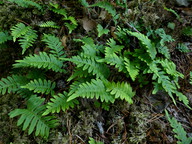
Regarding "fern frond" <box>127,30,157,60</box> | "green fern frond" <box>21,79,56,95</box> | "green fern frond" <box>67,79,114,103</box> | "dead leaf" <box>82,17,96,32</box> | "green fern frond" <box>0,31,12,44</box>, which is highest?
"fern frond" <box>127,30,157,60</box>

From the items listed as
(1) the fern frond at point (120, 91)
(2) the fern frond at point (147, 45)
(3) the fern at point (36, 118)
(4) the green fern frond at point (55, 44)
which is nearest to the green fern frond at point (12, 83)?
(3) the fern at point (36, 118)

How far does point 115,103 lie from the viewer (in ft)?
9.45

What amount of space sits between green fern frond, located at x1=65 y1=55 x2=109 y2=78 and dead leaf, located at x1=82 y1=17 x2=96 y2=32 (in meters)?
1.04

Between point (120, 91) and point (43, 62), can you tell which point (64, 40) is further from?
point (120, 91)

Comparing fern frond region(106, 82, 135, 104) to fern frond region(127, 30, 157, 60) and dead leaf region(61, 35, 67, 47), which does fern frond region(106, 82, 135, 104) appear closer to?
fern frond region(127, 30, 157, 60)

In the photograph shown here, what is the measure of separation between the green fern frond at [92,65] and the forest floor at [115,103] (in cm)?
49

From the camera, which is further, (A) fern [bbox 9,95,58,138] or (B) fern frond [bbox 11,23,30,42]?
(B) fern frond [bbox 11,23,30,42]

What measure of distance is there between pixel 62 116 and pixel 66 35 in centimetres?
178

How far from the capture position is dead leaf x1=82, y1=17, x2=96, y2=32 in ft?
11.6

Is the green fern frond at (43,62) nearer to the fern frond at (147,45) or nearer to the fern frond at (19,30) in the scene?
the fern frond at (19,30)

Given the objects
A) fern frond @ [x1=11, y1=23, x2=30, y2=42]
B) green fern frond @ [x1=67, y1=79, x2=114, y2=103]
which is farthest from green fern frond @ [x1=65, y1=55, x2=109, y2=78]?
fern frond @ [x1=11, y1=23, x2=30, y2=42]

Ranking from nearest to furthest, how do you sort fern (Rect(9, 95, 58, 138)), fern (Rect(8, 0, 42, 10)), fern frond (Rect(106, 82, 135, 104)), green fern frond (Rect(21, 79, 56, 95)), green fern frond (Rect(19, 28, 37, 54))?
fern (Rect(9, 95, 58, 138)), fern frond (Rect(106, 82, 135, 104)), green fern frond (Rect(21, 79, 56, 95)), green fern frond (Rect(19, 28, 37, 54)), fern (Rect(8, 0, 42, 10))

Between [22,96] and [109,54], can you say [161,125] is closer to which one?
[109,54]

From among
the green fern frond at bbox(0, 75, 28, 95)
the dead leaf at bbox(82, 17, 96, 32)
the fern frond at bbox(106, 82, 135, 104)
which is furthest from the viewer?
the dead leaf at bbox(82, 17, 96, 32)
